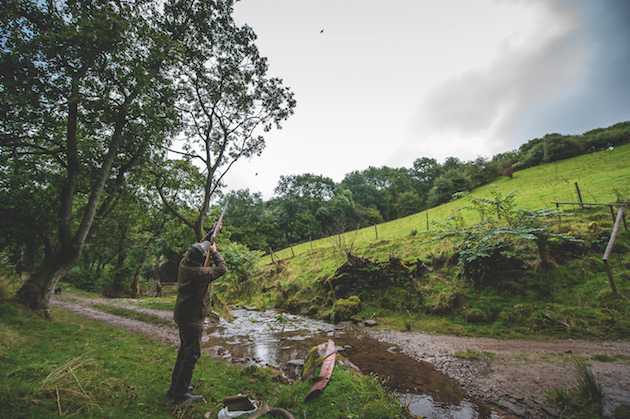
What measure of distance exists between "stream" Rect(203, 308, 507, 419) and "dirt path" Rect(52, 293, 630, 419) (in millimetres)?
409

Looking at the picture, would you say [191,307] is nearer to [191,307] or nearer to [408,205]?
[191,307]

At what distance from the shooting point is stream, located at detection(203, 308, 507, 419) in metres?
4.52

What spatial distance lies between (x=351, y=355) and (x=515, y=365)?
400 cm

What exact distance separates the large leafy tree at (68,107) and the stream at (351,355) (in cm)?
618

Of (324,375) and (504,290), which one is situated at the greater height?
(324,375)

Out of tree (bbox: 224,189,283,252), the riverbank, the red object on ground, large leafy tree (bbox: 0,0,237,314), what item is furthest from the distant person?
tree (bbox: 224,189,283,252)

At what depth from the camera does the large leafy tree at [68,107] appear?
693cm

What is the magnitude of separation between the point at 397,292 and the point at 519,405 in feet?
25.1

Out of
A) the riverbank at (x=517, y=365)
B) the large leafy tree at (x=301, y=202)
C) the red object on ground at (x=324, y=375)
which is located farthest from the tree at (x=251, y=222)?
the red object on ground at (x=324, y=375)

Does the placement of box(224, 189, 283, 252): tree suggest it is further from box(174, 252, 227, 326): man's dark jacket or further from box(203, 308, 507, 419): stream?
A: box(174, 252, 227, 326): man's dark jacket

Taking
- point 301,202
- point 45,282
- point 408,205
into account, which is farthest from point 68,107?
point 408,205

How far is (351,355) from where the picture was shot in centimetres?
730

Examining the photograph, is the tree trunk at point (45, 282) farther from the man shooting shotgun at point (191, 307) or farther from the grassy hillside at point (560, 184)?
the grassy hillside at point (560, 184)

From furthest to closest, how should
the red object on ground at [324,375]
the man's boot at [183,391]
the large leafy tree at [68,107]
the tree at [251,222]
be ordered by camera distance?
the tree at [251,222] → the large leafy tree at [68,107] → the red object on ground at [324,375] → the man's boot at [183,391]
